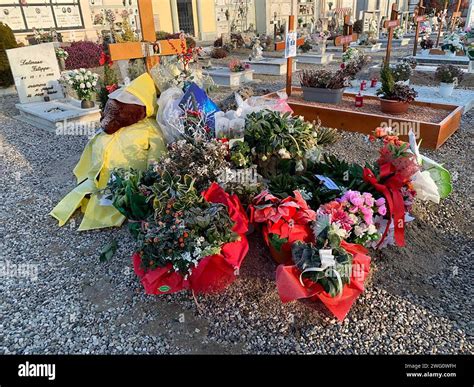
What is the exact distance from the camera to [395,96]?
609 cm

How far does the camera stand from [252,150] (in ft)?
A: 11.8

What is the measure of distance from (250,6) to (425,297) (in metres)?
23.7

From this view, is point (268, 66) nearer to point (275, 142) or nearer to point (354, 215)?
point (275, 142)

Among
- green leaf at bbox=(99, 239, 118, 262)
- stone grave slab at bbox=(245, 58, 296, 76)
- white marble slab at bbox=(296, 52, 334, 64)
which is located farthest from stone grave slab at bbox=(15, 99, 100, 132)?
white marble slab at bbox=(296, 52, 334, 64)

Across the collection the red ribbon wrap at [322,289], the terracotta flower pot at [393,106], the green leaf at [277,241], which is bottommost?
the red ribbon wrap at [322,289]

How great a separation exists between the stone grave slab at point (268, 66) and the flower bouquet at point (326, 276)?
33.6 ft

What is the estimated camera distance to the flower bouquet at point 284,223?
9.32 feet

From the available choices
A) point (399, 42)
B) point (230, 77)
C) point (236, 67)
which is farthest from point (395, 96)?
point (399, 42)

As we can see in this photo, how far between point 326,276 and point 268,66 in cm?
1078

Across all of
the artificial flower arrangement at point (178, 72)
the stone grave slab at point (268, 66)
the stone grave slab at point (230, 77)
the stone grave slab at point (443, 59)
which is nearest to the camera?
the artificial flower arrangement at point (178, 72)

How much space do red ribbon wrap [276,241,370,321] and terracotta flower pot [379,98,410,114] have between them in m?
4.21

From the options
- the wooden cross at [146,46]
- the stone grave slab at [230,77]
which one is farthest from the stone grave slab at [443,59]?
the wooden cross at [146,46]

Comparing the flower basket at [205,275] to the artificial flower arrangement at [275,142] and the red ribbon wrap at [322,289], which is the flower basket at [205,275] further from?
the artificial flower arrangement at [275,142]
